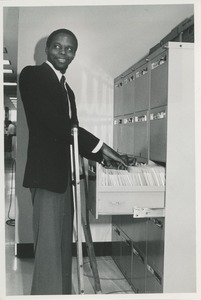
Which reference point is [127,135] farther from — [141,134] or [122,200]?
[122,200]

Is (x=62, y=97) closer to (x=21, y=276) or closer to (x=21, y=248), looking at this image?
(x=21, y=276)

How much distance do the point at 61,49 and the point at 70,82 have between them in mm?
1291

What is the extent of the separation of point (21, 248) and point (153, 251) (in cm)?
161

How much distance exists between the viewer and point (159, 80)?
221cm

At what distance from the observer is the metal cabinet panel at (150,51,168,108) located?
83.0 inches

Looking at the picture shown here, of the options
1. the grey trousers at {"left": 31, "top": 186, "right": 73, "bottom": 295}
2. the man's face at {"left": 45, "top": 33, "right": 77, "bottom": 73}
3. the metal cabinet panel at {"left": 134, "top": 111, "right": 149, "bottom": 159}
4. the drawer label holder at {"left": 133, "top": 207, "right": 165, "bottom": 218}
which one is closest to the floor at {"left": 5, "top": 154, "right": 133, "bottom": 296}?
the grey trousers at {"left": 31, "top": 186, "right": 73, "bottom": 295}

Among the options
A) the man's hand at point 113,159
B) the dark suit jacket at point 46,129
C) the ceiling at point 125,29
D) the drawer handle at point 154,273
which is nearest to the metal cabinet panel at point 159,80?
the man's hand at point 113,159

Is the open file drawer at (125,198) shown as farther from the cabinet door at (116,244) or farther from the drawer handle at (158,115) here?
the cabinet door at (116,244)

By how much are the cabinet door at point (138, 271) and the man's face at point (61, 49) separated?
143 cm

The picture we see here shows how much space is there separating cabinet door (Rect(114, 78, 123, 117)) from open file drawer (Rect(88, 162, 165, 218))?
1218 millimetres

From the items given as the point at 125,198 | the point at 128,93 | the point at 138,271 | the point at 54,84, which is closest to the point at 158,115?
the point at 125,198

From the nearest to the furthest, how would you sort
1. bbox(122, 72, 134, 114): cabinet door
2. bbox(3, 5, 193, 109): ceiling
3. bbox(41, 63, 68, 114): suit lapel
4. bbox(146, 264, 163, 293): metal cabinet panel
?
bbox(41, 63, 68, 114): suit lapel → bbox(146, 264, 163, 293): metal cabinet panel → bbox(122, 72, 134, 114): cabinet door → bbox(3, 5, 193, 109): ceiling

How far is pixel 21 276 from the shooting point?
2930 mm

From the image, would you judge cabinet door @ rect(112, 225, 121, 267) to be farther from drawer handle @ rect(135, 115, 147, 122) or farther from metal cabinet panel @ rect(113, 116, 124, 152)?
drawer handle @ rect(135, 115, 147, 122)
